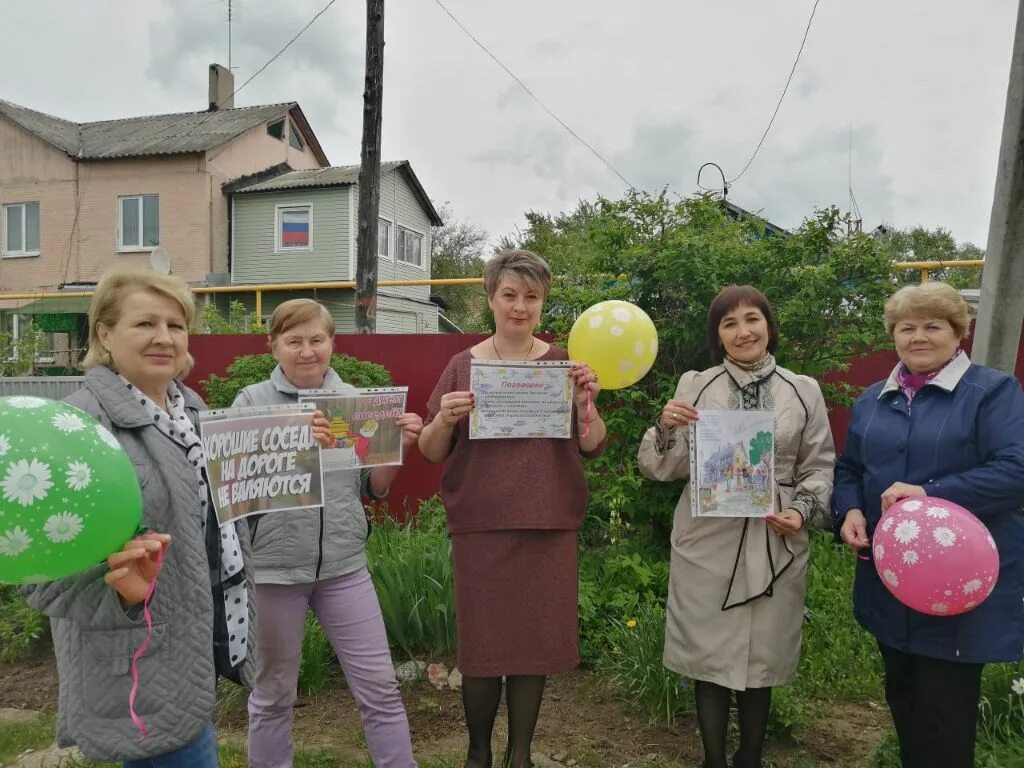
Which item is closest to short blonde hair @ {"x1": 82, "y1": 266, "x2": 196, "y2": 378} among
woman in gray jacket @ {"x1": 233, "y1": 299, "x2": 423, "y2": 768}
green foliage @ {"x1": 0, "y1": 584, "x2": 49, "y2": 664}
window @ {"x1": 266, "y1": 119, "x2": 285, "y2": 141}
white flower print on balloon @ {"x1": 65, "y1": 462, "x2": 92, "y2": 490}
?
white flower print on balloon @ {"x1": 65, "y1": 462, "x2": 92, "y2": 490}

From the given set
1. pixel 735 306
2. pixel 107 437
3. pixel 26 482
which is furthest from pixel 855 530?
pixel 26 482

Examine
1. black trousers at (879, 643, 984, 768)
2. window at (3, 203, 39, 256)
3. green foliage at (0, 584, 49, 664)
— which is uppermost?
window at (3, 203, 39, 256)

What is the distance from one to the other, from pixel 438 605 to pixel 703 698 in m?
1.59

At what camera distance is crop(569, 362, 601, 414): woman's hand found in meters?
2.55

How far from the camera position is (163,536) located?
1697 mm

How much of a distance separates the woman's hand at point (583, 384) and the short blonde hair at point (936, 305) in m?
1.02

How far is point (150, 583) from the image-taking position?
170 cm

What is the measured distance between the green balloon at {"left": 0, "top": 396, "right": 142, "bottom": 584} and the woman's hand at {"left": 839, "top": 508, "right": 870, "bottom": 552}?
209cm

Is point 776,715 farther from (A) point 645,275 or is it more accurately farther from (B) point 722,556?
(A) point 645,275

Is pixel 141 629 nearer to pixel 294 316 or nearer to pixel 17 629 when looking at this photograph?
pixel 294 316

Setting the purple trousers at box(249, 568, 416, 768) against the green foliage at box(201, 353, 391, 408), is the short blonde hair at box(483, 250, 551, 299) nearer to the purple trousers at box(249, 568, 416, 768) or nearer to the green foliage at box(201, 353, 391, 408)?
the purple trousers at box(249, 568, 416, 768)

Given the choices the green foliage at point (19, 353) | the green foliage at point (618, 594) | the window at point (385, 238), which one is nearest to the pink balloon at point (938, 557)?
the green foliage at point (618, 594)

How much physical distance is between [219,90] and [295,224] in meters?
7.31

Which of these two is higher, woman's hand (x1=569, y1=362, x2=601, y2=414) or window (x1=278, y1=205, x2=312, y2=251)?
window (x1=278, y1=205, x2=312, y2=251)
